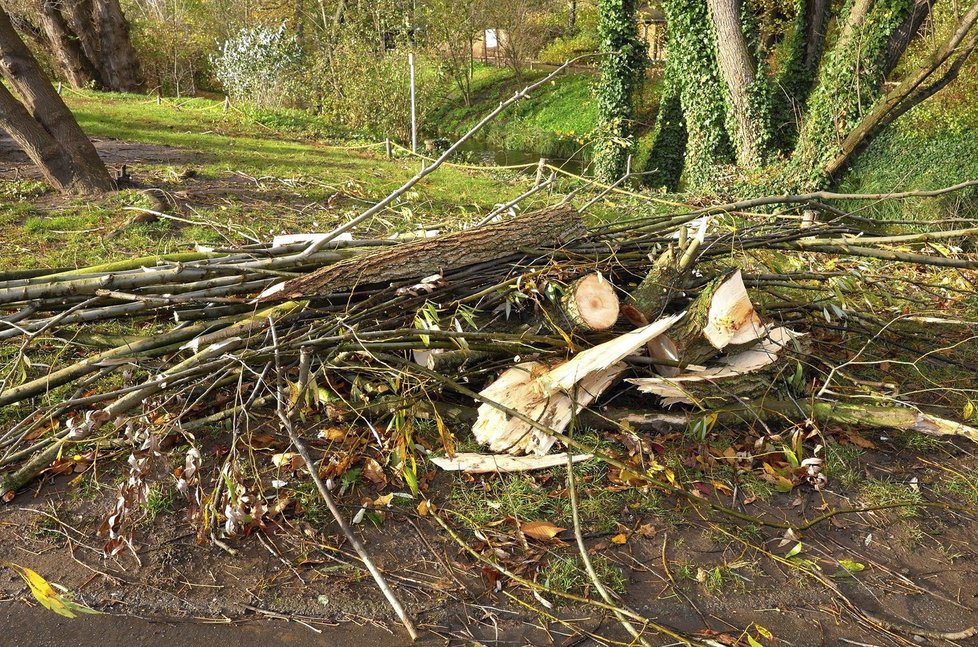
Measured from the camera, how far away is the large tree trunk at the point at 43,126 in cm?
567

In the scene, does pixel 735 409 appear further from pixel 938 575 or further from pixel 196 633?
pixel 196 633

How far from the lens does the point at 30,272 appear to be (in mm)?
3395

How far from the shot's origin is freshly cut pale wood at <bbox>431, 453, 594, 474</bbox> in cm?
286

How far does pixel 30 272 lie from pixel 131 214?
8.27ft

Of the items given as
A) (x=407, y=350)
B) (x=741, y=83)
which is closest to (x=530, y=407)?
(x=407, y=350)

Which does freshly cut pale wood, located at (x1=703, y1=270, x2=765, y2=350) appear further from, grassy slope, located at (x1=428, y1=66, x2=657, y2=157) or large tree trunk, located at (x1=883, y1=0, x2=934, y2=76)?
grassy slope, located at (x1=428, y1=66, x2=657, y2=157)

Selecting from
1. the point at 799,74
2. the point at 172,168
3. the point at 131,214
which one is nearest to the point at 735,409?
the point at 131,214

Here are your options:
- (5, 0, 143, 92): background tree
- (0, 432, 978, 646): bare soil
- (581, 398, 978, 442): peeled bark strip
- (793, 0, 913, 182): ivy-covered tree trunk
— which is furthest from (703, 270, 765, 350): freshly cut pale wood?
(5, 0, 143, 92): background tree

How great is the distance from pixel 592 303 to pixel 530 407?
545 millimetres

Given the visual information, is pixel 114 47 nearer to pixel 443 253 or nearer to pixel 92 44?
pixel 92 44

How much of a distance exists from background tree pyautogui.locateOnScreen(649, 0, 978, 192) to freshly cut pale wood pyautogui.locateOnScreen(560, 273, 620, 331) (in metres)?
7.63

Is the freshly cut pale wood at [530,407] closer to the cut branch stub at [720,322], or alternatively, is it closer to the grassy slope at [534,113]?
the cut branch stub at [720,322]

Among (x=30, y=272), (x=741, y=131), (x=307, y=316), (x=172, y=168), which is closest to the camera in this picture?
(x=307, y=316)

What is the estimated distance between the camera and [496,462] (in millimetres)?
2887
